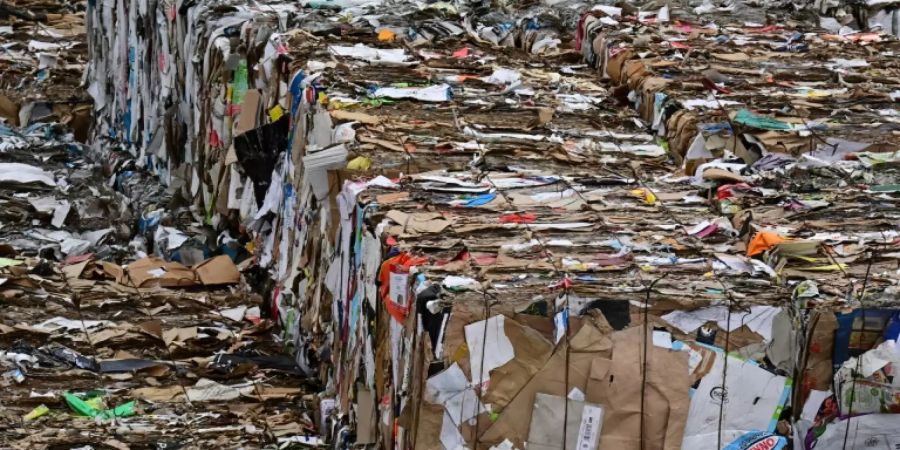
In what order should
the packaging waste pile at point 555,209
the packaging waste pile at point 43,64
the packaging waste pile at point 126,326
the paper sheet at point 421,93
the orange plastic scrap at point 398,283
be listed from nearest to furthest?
the packaging waste pile at point 555,209 → the orange plastic scrap at point 398,283 → the packaging waste pile at point 126,326 → the paper sheet at point 421,93 → the packaging waste pile at point 43,64

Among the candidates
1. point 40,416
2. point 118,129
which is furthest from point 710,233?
point 118,129

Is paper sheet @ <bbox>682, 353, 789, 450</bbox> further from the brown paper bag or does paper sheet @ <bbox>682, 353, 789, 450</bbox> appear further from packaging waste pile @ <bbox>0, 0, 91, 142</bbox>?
packaging waste pile @ <bbox>0, 0, 91, 142</bbox>

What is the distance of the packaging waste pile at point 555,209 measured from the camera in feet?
21.7

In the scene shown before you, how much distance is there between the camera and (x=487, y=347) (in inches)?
256

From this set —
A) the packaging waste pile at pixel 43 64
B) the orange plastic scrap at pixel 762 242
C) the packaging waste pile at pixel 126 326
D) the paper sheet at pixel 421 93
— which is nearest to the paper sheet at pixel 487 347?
the orange plastic scrap at pixel 762 242

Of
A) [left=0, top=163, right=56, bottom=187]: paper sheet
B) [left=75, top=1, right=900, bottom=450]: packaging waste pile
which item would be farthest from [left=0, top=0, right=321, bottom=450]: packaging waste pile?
[left=75, top=1, right=900, bottom=450]: packaging waste pile

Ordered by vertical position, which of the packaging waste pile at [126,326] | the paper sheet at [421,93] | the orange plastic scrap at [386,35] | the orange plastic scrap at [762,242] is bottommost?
the packaging waste pile at [126,326]

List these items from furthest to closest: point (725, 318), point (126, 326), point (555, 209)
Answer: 1. point (126, 326)
2. point (555, 209)
3. point (725, 318)

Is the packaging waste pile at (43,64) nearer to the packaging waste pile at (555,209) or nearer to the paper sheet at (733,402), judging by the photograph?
the packaging waste pile at (555,209)

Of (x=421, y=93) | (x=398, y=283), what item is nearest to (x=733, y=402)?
(x=398, y=283)

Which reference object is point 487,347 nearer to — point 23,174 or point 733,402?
point 733,402

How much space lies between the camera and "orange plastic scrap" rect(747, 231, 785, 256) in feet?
24.3

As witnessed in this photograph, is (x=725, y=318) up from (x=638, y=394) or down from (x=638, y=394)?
up

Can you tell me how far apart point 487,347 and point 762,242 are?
5.51 feet
